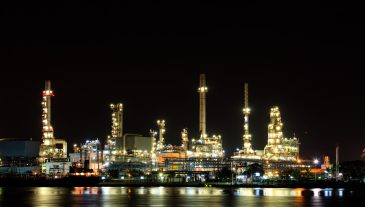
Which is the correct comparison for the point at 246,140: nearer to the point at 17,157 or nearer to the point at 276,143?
the point at 276,143

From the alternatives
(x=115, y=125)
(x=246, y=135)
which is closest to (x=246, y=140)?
(x=246, y=135)

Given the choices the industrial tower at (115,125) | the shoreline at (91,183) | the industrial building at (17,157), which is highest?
the industrial tower at (115,125)

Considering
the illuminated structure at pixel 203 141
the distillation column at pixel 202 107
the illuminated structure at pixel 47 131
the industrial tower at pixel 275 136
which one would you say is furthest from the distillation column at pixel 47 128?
the industrial tower at pixel 275 136

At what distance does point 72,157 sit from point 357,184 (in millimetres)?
64742

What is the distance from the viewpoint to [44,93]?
14838 cm

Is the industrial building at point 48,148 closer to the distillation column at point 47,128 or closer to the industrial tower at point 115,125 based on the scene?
the distillation column at point 47,128

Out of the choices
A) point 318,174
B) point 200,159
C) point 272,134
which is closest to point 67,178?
point 200,159

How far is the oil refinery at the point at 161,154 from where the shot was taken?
148 m

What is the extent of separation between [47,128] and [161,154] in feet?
89.7

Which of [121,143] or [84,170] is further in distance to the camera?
[121,143]

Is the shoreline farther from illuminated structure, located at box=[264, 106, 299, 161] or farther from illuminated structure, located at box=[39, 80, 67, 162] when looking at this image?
illuminated structure, located at box=[264, 106, 299, 161]

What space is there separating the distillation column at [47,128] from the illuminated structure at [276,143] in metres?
47.8

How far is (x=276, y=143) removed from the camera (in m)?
162

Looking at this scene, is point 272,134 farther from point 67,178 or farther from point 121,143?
point 67,178
